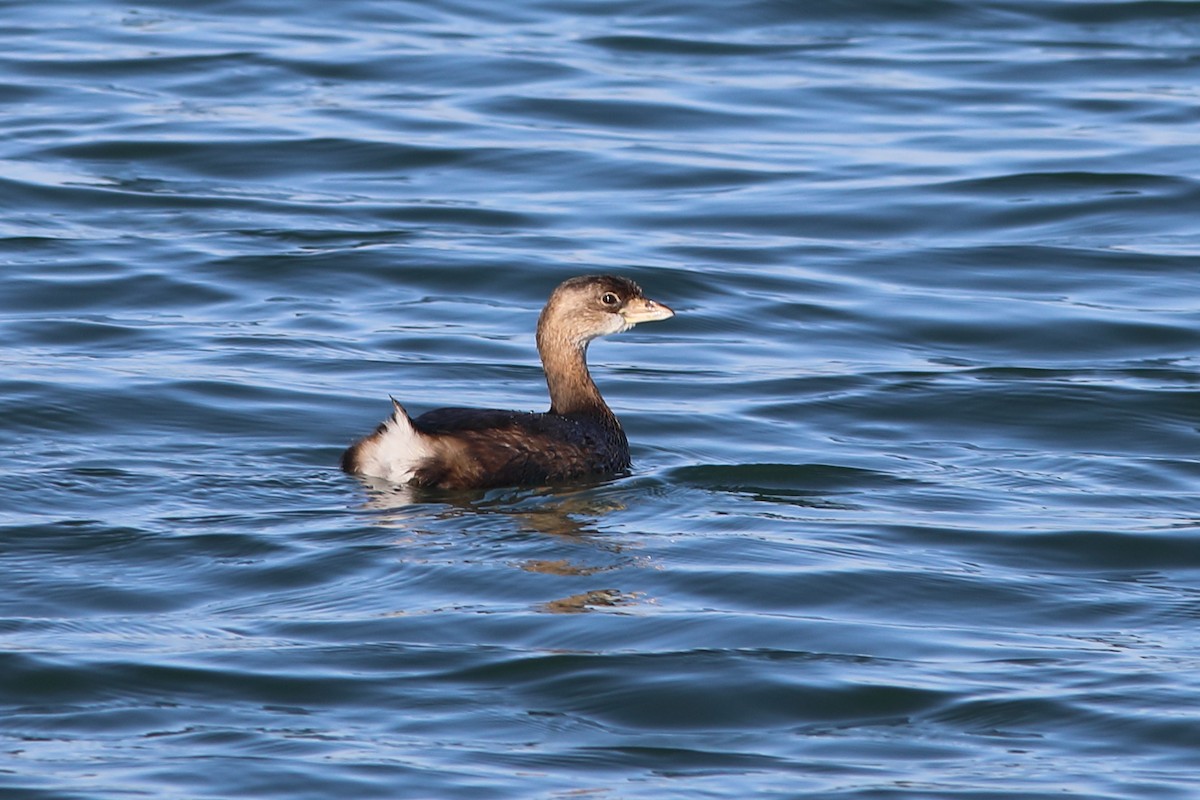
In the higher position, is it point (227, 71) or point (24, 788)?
point (227, 71)

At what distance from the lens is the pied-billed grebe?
28.8ft

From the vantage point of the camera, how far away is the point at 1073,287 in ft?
44.8

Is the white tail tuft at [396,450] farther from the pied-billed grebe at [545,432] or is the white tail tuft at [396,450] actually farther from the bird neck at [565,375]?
the bird neck at [565,375]

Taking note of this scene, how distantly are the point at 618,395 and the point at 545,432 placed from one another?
2105 millimetres

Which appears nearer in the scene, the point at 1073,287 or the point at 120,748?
the point at 120,748

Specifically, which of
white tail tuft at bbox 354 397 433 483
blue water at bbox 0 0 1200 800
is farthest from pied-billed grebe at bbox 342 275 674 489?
blue water at bbox 0 0 1200 800

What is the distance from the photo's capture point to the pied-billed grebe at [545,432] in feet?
28.8

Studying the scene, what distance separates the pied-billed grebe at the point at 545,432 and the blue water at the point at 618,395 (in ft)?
0.54

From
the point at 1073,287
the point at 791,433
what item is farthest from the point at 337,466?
the point at 1073,287

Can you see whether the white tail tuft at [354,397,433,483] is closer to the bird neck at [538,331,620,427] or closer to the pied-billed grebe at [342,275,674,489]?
the pied-billed grebe at [342,275,674,489]

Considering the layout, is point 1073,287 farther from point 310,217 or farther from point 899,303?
point 310,217

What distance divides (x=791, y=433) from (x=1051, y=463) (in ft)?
3.73

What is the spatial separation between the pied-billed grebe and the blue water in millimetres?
165

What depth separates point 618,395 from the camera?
11.3m
